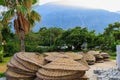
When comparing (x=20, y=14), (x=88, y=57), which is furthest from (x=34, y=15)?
(x=88, y=57)

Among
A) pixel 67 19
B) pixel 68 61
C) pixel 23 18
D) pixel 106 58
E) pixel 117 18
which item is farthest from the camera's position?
pixel 67 19

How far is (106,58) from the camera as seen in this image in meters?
20.5

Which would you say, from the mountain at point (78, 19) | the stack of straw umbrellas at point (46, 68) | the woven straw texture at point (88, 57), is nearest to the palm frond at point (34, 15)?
the woven straw texture at point (88, 57)

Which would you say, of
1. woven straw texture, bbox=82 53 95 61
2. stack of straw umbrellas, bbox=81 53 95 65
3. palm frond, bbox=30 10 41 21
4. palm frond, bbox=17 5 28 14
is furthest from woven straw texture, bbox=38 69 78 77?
palm frond, bbox=30 10 41 21

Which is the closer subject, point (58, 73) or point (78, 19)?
point (58, 73)

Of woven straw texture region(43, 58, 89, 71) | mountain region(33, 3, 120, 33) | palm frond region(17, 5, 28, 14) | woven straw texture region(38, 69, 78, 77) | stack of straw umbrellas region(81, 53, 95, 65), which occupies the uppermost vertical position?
mountain region(33, 3, 120, 33)

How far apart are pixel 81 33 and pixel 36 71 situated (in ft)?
88.4

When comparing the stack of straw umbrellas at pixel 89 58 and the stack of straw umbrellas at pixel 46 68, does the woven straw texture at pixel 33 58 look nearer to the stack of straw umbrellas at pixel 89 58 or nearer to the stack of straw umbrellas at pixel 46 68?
the stack of straw umbrellas at pixel 46 68

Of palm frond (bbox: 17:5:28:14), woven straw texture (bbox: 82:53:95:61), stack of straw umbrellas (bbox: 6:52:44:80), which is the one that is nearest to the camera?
stack of straw umbrellas (bbox: 6:52:44:80)

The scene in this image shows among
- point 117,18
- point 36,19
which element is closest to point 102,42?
point 36,19

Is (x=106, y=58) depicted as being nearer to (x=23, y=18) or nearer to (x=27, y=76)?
(x=23, y=18)

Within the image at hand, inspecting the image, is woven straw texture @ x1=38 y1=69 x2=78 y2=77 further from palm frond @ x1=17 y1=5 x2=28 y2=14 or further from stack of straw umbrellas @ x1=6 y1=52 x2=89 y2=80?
palm frond @ x1=17 y1=5 x2=28 y2=14

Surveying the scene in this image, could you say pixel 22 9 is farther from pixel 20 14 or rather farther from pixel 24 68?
pixel 24 68

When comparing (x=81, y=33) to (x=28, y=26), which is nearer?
(x=28, y=26)
